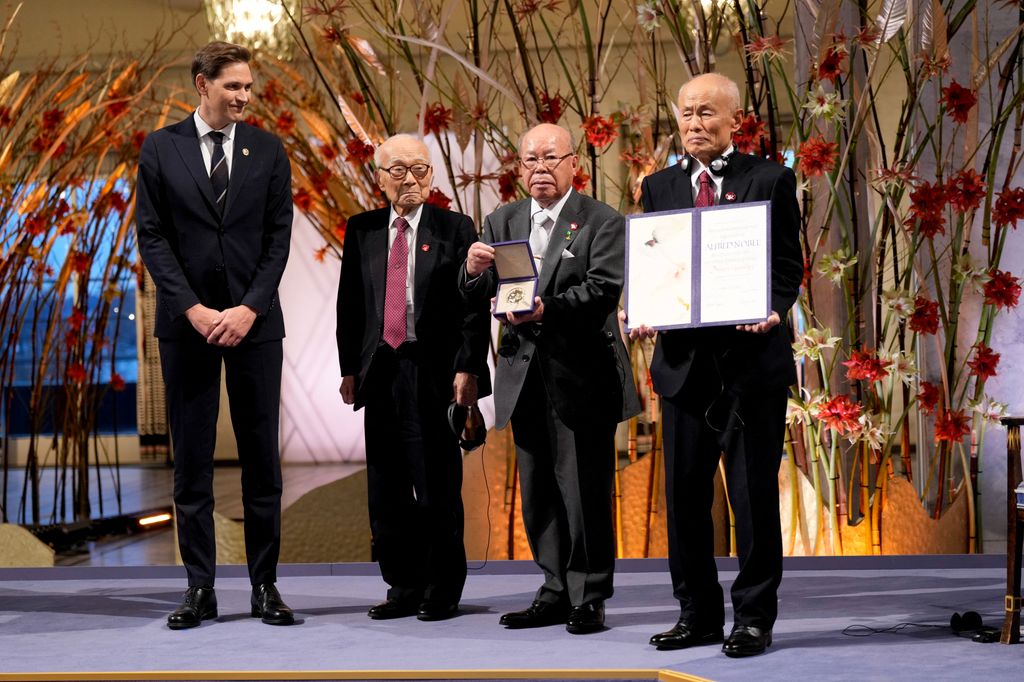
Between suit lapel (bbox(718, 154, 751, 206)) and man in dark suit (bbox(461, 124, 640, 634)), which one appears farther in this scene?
man in dark suit (bbox(461, 124, 640, 634))

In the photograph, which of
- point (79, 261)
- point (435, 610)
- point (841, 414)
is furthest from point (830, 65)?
point (79, 261)

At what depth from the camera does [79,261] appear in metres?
5.72

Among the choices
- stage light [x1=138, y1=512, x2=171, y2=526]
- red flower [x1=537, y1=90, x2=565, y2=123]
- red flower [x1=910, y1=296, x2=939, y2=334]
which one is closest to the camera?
red flower [x1=910, y1=296, x2=939, y2=334]

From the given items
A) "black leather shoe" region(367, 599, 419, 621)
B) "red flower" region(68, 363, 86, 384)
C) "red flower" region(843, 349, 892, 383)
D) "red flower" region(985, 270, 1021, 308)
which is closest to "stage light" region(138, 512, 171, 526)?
"red flower" region(68, 363, 86, 384)

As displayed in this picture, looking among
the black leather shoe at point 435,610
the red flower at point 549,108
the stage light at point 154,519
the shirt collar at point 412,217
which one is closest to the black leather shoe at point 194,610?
the black leather shoe at point 435,610

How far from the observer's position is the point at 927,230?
4.11m

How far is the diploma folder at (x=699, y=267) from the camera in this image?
276 centimetres

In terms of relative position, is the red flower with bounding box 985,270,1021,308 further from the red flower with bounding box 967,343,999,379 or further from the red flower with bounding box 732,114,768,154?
the red flower with bounding box 732,114,768,154

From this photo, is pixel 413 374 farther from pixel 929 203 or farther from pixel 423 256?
pixel 929 203

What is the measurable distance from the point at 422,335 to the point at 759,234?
1.00m

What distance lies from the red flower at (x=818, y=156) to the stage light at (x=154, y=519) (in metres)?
3.83

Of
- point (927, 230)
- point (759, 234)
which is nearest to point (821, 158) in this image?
point (927, 230)

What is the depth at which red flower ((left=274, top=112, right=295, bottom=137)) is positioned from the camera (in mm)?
4895

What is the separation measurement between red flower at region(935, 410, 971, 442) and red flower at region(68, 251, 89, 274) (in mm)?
3747
